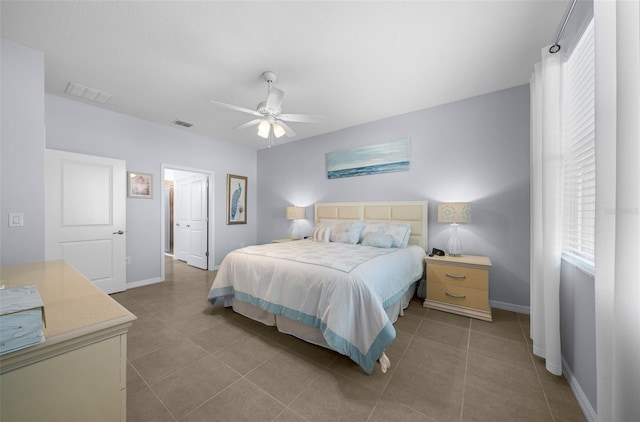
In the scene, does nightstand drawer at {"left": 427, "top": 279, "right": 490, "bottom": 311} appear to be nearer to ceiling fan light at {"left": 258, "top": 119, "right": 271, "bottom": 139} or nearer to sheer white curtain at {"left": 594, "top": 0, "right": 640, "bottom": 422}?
sheer white curtain at {"left": 594, "top": 0, "right": 640, "bottom": 422}

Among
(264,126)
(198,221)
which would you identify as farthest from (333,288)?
(198,221)

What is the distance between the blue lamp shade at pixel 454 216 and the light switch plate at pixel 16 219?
4.30 meters

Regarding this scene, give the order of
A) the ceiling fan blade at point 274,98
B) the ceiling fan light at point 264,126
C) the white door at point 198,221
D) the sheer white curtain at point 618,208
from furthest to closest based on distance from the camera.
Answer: the white door at point 198,221 → the ceiling fan light at point 264,126 → the ceiling fan blade at point 274,98 → the sheer white curtain at point 618,208

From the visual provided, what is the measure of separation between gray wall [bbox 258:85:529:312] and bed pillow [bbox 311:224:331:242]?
0.78 metres

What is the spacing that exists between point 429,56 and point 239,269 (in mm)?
2979

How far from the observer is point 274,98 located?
246cm

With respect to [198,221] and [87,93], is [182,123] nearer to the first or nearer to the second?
[87,93]

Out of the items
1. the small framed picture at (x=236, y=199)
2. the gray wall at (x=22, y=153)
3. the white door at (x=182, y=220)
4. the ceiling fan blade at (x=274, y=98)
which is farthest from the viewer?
the white door at (x=182, y=220)

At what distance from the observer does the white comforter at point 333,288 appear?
1.79 meters

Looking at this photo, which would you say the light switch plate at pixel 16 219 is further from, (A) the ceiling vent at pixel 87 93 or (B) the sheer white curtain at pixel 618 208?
(B) the sheer white curtain at pixel 618 208

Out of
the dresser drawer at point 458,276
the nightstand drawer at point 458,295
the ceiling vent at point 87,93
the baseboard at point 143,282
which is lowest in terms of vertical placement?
the baseboard at point 143,282

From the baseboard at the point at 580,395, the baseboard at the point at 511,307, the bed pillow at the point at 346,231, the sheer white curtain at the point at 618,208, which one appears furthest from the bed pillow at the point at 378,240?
the sheer white curtain at the point at 618,208

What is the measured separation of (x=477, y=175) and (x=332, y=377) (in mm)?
2976

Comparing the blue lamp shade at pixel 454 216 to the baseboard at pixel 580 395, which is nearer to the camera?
the baseboard at pixel 580 395
